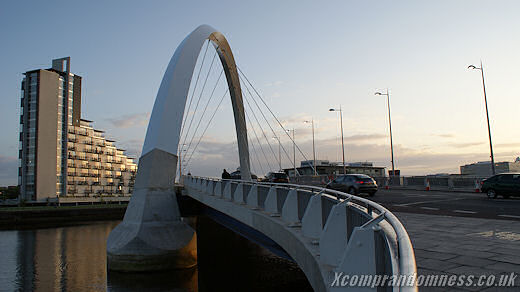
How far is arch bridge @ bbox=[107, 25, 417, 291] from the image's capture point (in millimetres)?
3344

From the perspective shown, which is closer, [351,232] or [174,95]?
[351,232]

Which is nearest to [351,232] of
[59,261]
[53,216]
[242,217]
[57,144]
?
[242,217]

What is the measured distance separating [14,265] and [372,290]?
29.7 metres

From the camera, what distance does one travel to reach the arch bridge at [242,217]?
11.0ft

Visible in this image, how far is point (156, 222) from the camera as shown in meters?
21.8

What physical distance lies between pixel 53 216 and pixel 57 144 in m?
45.3

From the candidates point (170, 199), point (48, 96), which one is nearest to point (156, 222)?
point (170, 199)

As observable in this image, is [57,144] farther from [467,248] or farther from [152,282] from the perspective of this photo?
[467,248]

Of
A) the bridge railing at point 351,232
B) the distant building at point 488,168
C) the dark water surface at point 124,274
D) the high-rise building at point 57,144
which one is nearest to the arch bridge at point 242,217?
the bridge railing at point 351,232

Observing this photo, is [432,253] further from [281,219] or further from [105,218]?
[105,218]

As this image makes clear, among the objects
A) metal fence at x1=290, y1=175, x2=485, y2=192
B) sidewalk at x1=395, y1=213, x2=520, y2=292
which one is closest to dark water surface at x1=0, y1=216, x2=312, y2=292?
sidewalk at x1=395, y1=213, x2=520, y2=292

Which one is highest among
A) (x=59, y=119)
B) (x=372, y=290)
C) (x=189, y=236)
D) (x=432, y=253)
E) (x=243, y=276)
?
(x=59, y=119)

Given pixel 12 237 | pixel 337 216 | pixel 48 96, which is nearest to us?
pixel 337 216

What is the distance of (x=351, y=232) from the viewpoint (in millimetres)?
5516
